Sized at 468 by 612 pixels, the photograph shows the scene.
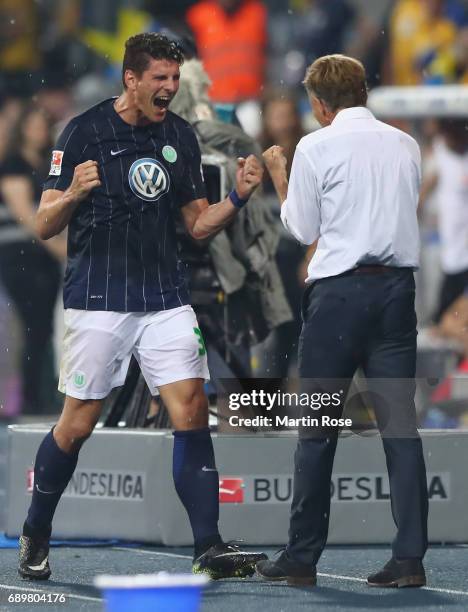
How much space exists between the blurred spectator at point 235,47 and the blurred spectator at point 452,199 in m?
1.61

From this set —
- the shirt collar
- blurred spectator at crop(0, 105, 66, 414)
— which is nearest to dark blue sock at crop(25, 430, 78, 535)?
the shirt collar

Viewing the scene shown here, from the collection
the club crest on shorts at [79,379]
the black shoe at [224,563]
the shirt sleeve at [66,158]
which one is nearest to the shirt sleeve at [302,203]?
the shirt sleeve at [66,158]

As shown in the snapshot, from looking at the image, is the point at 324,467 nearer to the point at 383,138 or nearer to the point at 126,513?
the point at 383,138

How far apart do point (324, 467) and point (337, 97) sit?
4.37 ft

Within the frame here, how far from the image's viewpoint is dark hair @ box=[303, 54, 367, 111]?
21.2 feet

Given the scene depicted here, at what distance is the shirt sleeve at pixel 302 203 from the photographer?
21.0 feet

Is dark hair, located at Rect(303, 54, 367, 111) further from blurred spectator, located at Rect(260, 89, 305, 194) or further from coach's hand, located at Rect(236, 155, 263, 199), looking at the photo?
blurred spectator, located at Rect(260, 89, 305, 194)

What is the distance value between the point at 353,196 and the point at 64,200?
106 centimetres

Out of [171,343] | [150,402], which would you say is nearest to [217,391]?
[150,402]


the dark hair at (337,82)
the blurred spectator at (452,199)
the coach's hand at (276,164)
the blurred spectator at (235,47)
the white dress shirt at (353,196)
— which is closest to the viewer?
the white dress shirt at (353,196)

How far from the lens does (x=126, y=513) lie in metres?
8.03

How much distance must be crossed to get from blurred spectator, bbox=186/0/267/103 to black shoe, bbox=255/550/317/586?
756 centimetres

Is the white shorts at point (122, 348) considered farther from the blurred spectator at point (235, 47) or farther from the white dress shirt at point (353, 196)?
the blurred spectator at point (235, 47)

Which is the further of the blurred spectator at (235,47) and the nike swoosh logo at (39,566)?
the blurred spectator at (235,47)
